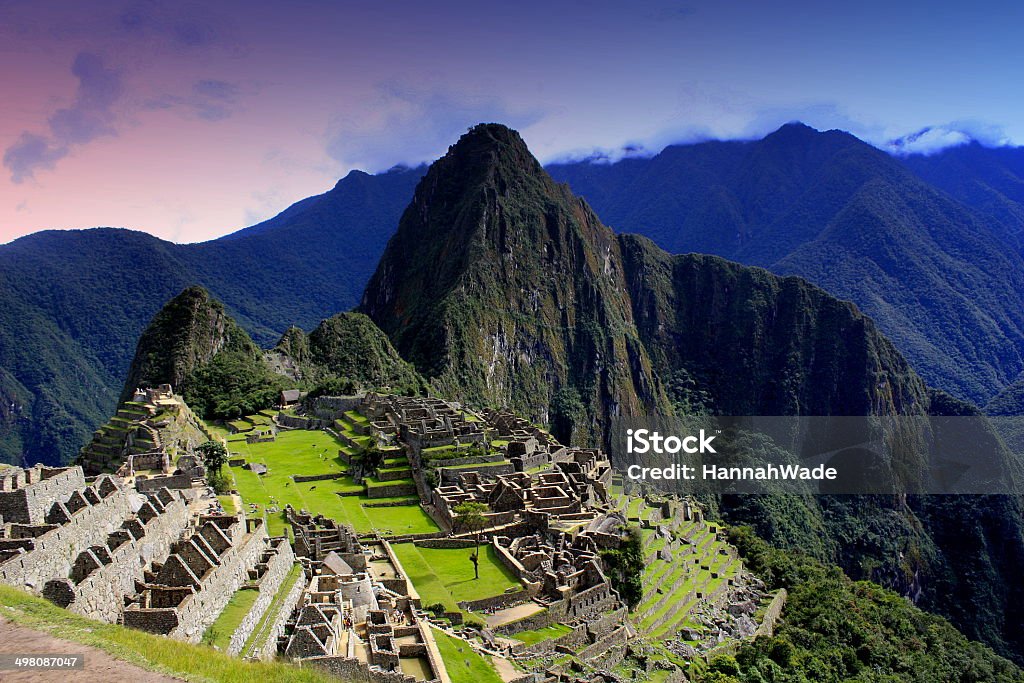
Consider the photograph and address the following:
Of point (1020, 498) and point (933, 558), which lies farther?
point (1020, 498)

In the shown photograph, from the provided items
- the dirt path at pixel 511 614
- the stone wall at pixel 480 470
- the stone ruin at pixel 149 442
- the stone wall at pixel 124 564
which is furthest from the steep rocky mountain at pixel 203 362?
the stone wall at pixel 124 564

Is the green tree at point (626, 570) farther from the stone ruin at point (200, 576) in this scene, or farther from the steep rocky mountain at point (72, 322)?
the steep rocky mountain at point (72, 322)

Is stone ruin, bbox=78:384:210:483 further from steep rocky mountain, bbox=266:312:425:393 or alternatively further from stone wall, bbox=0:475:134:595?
steep rocky mountain, bbox=266:312:425:393

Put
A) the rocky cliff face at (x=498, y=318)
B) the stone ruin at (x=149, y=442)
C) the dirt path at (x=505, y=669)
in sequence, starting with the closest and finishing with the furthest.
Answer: the dirt path at (x=505, y=669)
the stone ruin at (x=149, y=442)
the rocky cliff face at (x=498, y=318)

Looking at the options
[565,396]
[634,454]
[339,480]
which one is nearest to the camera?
[339,480]

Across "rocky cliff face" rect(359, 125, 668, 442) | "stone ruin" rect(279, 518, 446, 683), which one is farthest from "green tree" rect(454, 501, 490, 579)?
"rocky cliff face" rect(359, 125, 668, 442)

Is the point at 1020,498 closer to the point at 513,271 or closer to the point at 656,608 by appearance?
the point at 513,271

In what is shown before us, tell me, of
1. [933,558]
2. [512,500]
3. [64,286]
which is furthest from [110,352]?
[933,558]
